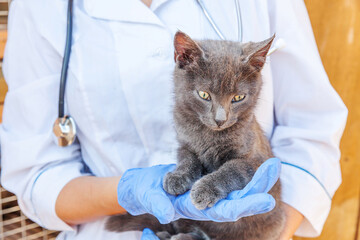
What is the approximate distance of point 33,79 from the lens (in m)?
1.20

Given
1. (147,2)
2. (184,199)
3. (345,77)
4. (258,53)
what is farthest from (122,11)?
(345,77)

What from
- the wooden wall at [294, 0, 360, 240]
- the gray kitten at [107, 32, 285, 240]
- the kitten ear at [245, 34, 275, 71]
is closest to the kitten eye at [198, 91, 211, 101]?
the gray kitten at [107, 32, 285, 240]

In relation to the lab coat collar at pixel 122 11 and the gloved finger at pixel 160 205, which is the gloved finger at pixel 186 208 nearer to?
the gloved finger at pixel 160 205

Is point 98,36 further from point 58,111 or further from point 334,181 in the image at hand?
point 334,181

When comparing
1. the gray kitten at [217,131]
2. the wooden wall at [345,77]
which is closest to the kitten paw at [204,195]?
the gray kitten at [217,131]

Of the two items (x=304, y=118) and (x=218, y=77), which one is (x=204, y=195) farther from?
(x=304, y=118)

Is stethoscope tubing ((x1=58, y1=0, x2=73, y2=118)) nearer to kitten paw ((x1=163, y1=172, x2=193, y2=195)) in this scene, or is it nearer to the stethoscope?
the stethoscope

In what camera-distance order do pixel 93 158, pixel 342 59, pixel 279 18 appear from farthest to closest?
pixel 342 59
pixel 93 158
pixel 279 18

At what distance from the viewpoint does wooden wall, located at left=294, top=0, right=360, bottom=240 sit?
5.14ft

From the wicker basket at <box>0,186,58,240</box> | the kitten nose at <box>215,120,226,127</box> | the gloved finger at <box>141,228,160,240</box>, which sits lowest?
the wicker basket at <box>0,186,58,240</box>

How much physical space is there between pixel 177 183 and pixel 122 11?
21.6 inches

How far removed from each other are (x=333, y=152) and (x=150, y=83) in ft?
1.98

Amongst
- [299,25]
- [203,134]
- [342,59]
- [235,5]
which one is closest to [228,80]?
[203,134]

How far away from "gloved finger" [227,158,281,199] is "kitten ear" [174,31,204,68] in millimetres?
307
